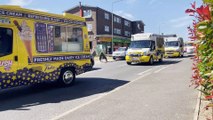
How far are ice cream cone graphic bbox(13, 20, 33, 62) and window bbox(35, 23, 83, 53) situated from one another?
336mm

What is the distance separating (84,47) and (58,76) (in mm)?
2027

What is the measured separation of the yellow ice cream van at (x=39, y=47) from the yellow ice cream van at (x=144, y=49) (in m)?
9.41

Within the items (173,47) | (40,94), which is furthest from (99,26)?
(40,94)

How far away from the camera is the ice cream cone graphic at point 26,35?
890cm

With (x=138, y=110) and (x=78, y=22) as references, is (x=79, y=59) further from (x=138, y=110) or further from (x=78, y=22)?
(x=138, y=110)

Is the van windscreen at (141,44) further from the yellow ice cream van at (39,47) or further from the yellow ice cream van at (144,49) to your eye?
the yellow ice cream van at (39,47)

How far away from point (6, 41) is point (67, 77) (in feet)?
10.8

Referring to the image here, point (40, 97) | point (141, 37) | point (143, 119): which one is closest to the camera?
point (143, 119)

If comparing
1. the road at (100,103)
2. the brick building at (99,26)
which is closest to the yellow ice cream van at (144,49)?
the road at (100,103)

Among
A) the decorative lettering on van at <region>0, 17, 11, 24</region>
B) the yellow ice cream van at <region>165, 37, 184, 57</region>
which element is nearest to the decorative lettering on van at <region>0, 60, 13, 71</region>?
the decorative lettering on van at <region>0, 17, 11, 24</region>

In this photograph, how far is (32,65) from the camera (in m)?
9.29

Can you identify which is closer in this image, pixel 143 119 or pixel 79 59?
pixel 143 119

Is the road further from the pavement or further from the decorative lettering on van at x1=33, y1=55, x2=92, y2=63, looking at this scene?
the decorative lettering on van at x1=33, y1=55, x2=92, y2=63

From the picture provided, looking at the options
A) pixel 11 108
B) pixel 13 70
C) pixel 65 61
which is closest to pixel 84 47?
pixel 65 61
